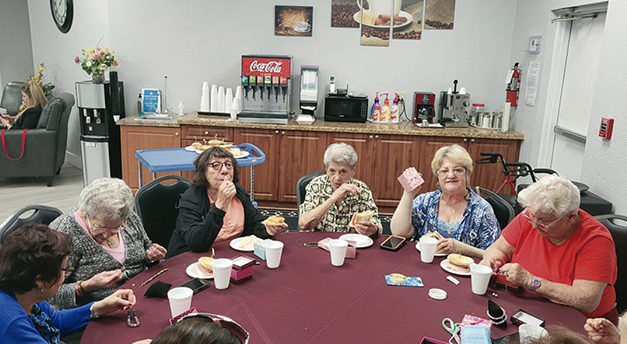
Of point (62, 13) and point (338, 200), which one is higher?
point (62, 13)

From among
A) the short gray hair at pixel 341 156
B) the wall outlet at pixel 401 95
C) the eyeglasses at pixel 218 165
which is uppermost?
the wall outlet at pixel 401 95

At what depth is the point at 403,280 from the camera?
7.14 ft

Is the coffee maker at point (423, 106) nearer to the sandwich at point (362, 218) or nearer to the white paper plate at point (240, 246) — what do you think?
the sandwich at point (362, 218)

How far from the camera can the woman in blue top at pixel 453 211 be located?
2.73 metres

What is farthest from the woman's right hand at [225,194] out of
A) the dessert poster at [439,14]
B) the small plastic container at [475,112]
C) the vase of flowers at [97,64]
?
the dessert poster at [439,14]

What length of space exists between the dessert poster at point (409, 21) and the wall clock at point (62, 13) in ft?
14.5

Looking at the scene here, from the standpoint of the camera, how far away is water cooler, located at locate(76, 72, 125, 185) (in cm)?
546

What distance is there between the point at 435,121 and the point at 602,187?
7.83 ft

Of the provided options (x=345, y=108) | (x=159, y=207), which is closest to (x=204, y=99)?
(x=345, y=108)

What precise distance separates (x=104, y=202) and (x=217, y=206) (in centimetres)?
60

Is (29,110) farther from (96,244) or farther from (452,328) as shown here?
(452,328)

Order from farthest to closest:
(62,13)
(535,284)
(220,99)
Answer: (62,13) → (220,99) → (535,284)

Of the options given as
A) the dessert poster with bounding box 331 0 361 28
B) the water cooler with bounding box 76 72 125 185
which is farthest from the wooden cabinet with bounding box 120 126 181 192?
the dessert poster with bounding box 331 0 361 28

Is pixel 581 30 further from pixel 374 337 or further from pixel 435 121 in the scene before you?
pixel 374 337
